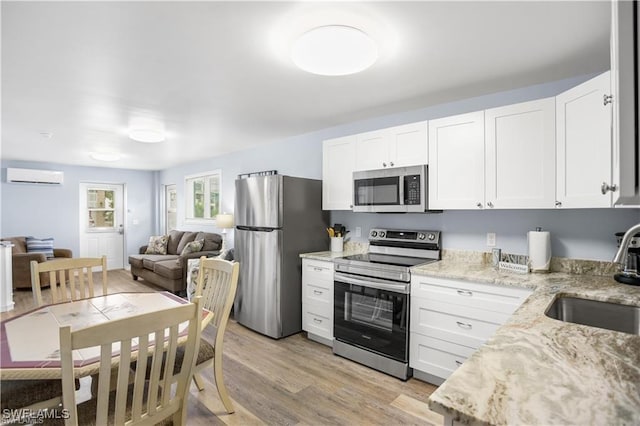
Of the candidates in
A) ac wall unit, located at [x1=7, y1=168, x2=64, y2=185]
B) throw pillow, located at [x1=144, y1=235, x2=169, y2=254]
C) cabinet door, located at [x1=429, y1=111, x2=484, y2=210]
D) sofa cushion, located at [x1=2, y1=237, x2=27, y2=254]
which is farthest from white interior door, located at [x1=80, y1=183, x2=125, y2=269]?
cabinet door, located at [x1=429, y1=111, x2=484, y2=210]

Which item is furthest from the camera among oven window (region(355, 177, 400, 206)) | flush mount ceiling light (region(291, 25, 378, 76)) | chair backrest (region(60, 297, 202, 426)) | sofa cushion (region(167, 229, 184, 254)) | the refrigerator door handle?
sofa cushion (region(167, 229, 184, 254))

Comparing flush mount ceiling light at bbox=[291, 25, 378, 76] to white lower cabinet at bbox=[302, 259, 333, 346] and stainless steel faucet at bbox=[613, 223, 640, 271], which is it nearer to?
stainless steel faucet at bbox=[613, 223, 640, 271]

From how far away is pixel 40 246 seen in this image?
5.97 meters

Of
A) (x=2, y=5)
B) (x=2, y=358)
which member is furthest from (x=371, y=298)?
(x=2, y=5)

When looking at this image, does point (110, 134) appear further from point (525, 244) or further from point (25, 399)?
point (525, 244)

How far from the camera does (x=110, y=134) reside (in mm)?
4254

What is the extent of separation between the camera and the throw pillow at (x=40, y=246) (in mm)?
5918

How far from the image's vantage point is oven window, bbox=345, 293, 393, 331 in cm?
270

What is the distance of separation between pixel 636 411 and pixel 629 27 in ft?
2.77

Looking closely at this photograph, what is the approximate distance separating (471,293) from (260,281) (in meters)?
2.18

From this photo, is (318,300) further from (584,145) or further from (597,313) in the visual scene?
(584,145)

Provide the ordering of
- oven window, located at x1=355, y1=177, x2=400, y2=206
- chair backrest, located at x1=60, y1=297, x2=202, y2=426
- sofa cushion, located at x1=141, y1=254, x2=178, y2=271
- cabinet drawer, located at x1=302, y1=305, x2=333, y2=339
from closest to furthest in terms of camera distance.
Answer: chair backrest, located at x1=60, y1=297, x2=202, y2=426 → oven window, located at x1=355, y1=177, x2=400, y2=206 → cabinet drawer, located at x1=302, y1=305, x2=333, y2=339 → sofa cushion, located at x1=141, y1=254, x2=178, y2=271

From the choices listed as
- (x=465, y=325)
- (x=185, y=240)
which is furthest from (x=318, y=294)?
(x=185, y=240)

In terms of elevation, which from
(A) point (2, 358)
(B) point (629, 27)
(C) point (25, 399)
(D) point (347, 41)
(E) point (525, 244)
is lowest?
(C) point (25, 399)
